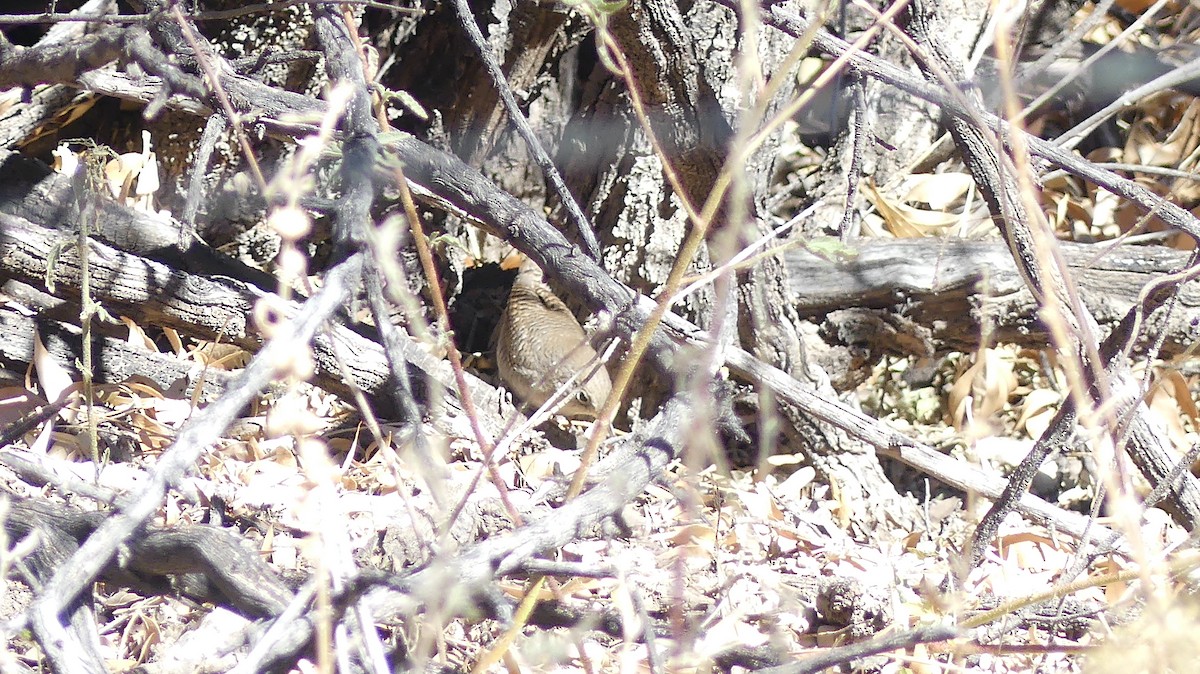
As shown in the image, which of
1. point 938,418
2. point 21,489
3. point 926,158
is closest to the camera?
point 21,489

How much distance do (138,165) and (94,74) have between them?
737 mm

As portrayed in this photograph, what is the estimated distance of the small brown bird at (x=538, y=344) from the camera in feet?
→ 12.5

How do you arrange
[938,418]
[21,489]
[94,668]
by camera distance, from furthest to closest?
[938,418], [21,489], [94,668]

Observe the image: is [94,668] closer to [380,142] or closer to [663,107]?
[380,142]

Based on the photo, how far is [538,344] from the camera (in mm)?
4020

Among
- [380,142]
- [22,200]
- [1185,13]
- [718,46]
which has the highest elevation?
[1185,13]

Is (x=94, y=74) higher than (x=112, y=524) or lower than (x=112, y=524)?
higher

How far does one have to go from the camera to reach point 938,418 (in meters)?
3.89

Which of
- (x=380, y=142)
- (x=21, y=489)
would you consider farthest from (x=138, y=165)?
(x=380, y=142)

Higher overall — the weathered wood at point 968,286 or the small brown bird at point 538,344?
the weathered wood at point 968,286

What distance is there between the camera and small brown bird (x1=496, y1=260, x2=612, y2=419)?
150 inches

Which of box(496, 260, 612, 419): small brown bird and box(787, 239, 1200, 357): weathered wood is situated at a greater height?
box(787, 239, 1200, 357): weathered wood

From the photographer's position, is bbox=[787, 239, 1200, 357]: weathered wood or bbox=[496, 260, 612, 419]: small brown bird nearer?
bbox=[787, 239, 1200, 357]: weathered wood

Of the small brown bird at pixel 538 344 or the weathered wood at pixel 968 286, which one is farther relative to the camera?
the small brown bird at pixel 538 344
